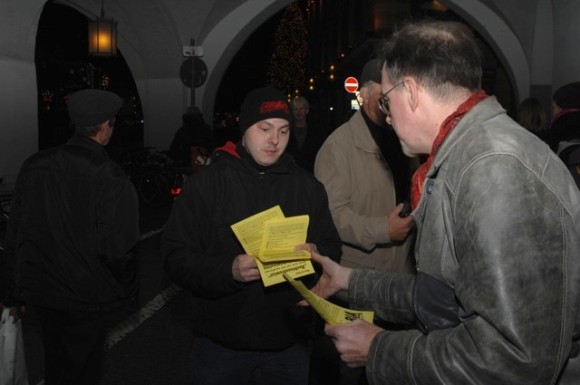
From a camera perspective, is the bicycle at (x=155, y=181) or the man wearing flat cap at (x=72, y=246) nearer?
the man wearing flat cap at (x=72, y=246)

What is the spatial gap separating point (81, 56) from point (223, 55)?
41.8 feet

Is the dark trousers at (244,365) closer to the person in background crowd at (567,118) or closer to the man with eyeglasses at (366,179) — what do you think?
the man with eyeglasses at (366,179)

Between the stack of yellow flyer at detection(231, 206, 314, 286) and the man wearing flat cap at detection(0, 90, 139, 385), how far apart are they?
103 centimetres

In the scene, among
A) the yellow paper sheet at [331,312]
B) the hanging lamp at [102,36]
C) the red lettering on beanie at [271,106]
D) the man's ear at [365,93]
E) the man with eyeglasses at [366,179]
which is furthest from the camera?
the hanging lamp at [102,36]

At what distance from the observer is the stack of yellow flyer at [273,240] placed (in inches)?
99.0

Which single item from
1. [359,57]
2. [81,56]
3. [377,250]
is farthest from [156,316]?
[359,57]

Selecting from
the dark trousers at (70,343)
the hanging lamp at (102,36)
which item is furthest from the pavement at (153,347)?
the hanging lamp at (102,36)

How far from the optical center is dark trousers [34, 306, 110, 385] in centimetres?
330

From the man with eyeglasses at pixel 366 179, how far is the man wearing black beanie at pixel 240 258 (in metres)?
0.45

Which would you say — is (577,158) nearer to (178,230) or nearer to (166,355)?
(178,230)

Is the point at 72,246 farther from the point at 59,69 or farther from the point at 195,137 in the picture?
the point at 59,69

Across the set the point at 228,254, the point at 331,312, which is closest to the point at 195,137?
the point at 228,254

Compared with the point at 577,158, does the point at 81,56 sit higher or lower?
higher

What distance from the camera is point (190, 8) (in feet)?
54.0
